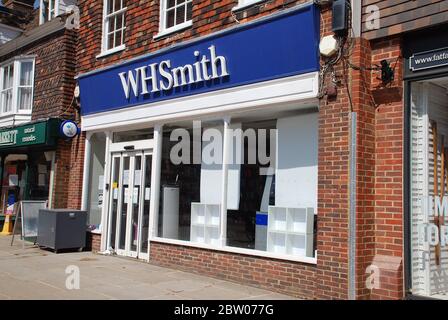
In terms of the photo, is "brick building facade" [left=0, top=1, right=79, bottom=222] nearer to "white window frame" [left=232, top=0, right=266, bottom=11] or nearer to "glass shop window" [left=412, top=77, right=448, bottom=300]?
"white window frame" [left=232, top=0, right=266, bottom=11]

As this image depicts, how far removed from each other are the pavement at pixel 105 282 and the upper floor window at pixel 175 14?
179 inches

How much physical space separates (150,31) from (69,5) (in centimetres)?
488

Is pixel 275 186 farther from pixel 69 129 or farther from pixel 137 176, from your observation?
pixel 69 129

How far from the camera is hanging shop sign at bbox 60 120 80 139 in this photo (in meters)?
12.0

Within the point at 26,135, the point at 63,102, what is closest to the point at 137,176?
the point at 63,102

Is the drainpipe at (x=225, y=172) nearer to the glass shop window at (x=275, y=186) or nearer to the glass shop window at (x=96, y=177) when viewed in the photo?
the glass shop window at (x=275, y=186)

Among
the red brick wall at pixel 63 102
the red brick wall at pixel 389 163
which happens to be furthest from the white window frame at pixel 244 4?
the red brick wall at pixel 63 102

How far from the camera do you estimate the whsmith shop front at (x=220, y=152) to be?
734 centimetres

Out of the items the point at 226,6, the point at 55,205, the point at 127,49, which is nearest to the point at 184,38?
the point at 226,6

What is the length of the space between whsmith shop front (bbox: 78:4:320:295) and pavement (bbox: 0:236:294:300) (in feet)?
1.22

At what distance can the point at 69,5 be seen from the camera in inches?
541

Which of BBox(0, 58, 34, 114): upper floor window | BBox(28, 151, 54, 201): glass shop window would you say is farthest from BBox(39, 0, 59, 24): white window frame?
BBox(28, 151, 54, 201): glass shop window

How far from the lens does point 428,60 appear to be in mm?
6203

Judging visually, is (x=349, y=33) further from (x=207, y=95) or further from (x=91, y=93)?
(x=91, y=93)
